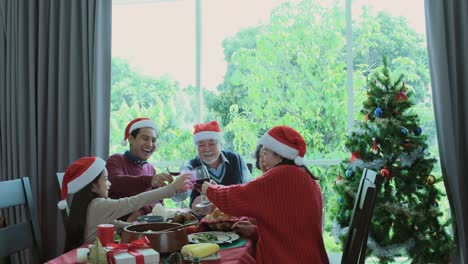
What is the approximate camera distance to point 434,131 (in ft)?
11.1

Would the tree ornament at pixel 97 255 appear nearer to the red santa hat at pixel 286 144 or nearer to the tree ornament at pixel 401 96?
the red santa hat at pixel 286 144

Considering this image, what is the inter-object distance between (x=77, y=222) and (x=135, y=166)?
39.9 inches

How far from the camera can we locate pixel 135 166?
2.93m

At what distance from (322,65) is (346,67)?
18 centimetres

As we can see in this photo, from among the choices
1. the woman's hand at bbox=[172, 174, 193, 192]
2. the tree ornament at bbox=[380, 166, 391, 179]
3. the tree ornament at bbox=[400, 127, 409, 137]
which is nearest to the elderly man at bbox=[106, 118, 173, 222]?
the woman's hand at bbox=[172, 174, 193, 192]

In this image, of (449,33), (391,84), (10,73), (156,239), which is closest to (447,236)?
(391,84)

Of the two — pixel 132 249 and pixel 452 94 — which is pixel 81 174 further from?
pixel 452 94

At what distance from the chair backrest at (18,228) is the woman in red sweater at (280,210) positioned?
755 mm

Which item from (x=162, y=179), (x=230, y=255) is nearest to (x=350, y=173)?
(x=162, y=179)

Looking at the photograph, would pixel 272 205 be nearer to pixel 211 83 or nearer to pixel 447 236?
pixel 447 236

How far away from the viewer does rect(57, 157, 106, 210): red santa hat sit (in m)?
2.05

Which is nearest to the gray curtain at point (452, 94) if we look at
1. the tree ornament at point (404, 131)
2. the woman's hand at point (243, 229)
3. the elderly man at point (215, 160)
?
the tree ornament at point (404, 131)

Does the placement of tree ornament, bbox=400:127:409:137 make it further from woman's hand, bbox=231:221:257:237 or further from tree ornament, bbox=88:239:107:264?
tree ornament, bbox=88:239:107:264

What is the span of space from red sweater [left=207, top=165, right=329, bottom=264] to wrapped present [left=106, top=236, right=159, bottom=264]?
719 mm
